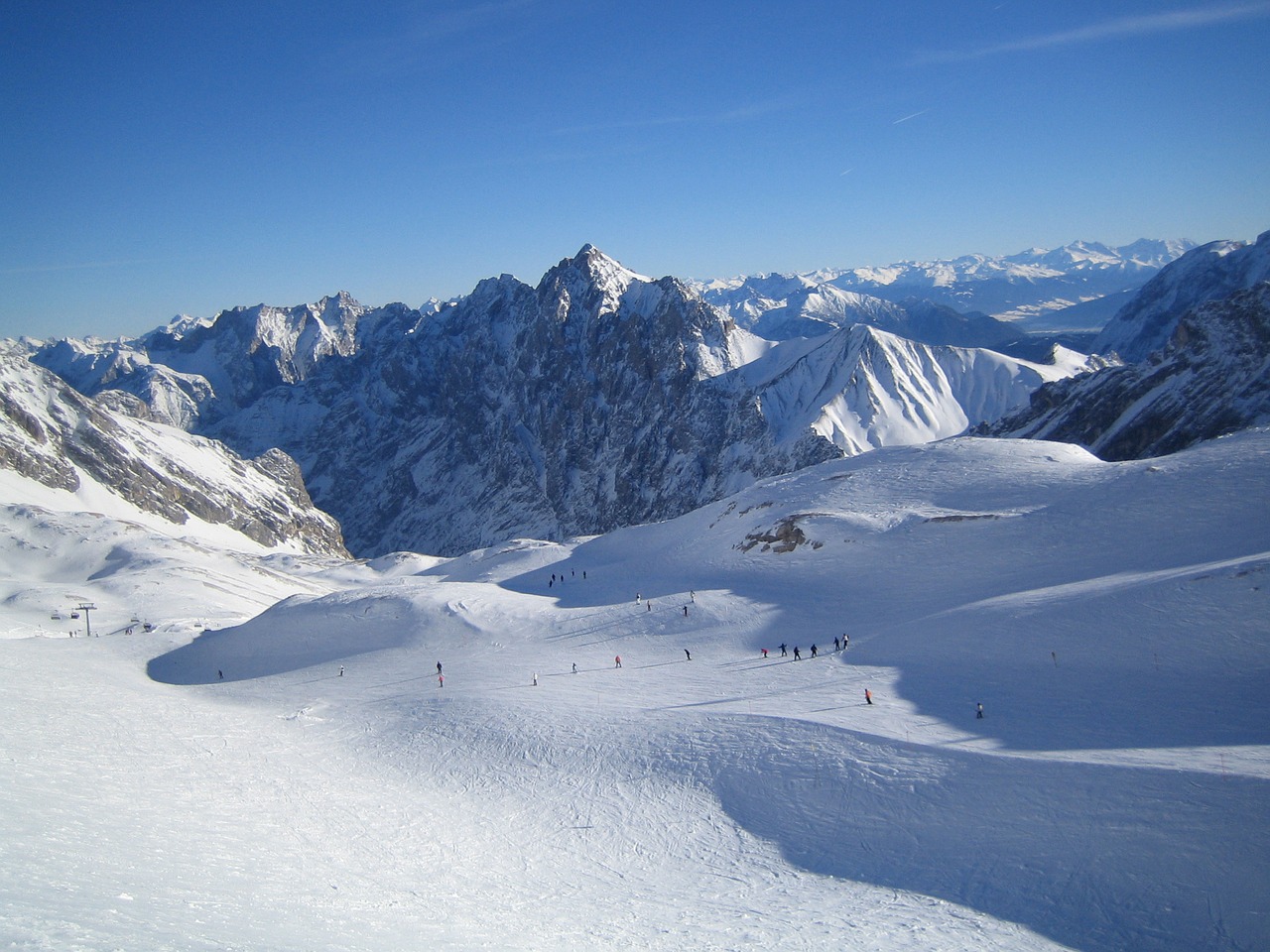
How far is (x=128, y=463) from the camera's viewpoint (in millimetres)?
155000

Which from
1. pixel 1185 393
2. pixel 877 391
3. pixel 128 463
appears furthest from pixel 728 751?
pixel 128 463

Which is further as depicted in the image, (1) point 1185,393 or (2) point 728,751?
(1) point 1185,393

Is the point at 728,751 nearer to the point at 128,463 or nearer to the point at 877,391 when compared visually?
the point at 877,391

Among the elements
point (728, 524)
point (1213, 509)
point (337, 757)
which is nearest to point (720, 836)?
point (337, 757)

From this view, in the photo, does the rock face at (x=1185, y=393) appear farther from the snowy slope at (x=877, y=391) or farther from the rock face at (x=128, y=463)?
the rock face at (x=128, y=463)

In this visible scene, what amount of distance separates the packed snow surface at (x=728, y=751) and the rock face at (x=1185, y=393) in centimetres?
3800

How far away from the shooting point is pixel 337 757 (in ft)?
102

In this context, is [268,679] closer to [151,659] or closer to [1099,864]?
[151,659]

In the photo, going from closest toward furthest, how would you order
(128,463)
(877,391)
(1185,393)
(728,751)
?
(728,751)
(1185,393)
(128,463)
(877,391)

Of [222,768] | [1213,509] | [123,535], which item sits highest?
[123,535]

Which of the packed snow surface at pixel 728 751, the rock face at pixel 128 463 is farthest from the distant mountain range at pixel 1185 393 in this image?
the rock face at pixel 128 463

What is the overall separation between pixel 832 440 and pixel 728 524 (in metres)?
101

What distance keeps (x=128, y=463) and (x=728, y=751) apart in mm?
165374

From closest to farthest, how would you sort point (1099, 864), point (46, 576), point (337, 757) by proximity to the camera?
point (1099, 864)
point (337, 757)
point (46, 576)
